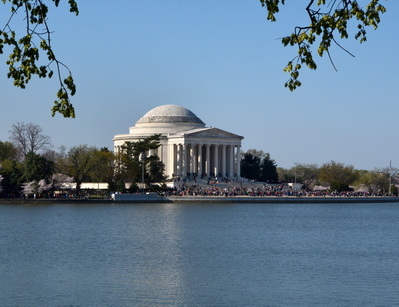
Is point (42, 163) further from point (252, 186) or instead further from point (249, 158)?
point (249, 158)

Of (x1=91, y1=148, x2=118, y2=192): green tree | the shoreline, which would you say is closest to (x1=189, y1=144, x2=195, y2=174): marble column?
(x1=91, y1=148, x2=118, y2=192): green tree

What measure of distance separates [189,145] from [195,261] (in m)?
98.1

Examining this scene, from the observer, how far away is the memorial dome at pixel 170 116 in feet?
484

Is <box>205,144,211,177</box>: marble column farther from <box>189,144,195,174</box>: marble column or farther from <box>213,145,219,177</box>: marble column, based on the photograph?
<box>189,144,195,174</box>: marble column

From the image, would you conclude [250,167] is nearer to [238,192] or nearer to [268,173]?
[268,173]

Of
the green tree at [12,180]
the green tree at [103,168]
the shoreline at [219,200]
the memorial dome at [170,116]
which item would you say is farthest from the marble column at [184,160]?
the green tree at [12,180]

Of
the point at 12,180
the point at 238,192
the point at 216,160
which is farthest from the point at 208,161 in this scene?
the point at 12,180

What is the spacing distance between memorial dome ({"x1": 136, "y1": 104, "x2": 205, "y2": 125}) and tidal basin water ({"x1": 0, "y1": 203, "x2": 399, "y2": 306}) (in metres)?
71.2

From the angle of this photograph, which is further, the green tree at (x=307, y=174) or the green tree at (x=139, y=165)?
the green tree at (x=307, y=174)

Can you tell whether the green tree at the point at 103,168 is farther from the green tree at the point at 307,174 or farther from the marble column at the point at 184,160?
the green tree at the point at 307,174

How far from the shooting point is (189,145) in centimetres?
13988

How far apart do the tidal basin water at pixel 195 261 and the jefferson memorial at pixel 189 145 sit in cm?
6208

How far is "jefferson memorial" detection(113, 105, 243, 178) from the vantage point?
139250mm

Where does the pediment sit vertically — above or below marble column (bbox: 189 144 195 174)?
above
